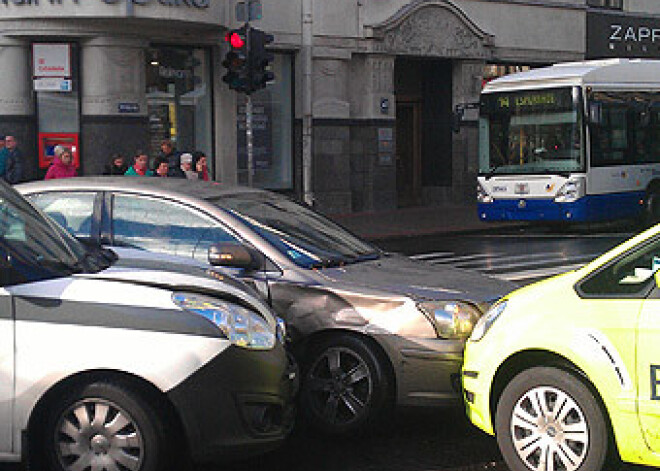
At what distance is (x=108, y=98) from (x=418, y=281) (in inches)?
594

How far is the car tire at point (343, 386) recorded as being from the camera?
19.8 feet

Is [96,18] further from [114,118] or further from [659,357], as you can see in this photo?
[659,357]

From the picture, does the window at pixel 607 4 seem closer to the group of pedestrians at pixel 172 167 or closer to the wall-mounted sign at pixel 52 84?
the wall-mounted sign at pixel 52 84

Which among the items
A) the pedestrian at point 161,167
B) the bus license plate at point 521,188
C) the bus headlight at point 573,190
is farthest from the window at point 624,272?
the bus license plate at point 521,188

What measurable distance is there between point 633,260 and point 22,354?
2.97 meters

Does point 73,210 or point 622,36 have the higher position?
point 622,36

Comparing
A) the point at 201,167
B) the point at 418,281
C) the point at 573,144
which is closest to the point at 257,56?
the point at 201,167

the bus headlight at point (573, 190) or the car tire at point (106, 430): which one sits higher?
the bus headlight at point (573, 190)

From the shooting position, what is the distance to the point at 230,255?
6156mm

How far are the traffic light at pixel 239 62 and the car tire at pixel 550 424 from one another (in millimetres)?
12730

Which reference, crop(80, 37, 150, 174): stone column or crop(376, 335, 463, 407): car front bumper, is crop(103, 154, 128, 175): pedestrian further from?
crop(376, 335, 463, 407): car front bumper

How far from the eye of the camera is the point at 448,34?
25828 millimetres

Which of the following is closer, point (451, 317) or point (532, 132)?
point (451, 317)

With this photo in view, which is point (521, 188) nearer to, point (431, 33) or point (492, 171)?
point (492, 171)
